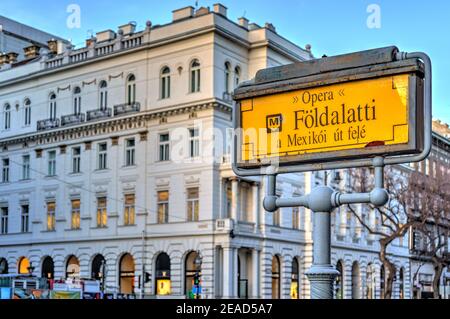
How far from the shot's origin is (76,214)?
59188mm

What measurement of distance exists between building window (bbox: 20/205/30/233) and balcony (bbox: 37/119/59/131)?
6220mm

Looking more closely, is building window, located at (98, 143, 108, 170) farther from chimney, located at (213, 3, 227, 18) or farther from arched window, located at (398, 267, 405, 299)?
arched window, located at (398, 267, 405, 299)

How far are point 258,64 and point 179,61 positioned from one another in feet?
17.9

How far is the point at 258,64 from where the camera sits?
55438 mm

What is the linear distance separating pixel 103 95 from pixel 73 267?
12787 millimetres

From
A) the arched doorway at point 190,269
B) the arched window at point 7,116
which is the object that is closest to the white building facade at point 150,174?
the arched doorway at point 190,269

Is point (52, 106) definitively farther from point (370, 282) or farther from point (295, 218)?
point (370, 282)

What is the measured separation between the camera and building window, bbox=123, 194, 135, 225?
5578 cm

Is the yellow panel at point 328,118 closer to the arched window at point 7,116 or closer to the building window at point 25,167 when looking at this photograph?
the building window at point 25,167

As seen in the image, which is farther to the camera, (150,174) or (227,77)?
(150,174)

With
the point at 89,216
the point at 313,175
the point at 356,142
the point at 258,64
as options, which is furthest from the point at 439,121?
the point at 356,142

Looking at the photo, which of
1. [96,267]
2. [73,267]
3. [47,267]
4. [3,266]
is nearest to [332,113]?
[96,267]

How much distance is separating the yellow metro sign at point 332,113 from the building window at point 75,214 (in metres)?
53.9

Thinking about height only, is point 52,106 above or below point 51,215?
above
